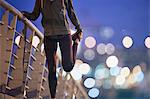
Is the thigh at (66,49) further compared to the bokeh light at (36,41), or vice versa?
the bokeh light at (36,41)

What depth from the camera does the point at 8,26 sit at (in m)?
2.80

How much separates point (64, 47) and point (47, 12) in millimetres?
269

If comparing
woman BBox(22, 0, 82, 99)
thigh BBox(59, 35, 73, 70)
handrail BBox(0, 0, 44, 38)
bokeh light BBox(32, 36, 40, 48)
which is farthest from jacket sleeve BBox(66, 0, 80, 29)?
bokeh light BBox(32, 36, 40, 48)

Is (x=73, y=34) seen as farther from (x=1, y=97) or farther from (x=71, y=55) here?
(x=1, y=97)

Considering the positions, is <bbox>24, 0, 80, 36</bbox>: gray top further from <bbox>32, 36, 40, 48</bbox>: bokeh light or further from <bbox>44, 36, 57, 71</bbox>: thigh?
<bbox>32, 36, 40, 48</bbox>: bokeh light

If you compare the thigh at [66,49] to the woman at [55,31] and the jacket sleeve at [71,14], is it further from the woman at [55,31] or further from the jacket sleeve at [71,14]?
the jacket sleeve at [71,14]

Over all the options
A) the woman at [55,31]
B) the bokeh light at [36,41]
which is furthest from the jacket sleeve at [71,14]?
the bokeh light at [36,41]

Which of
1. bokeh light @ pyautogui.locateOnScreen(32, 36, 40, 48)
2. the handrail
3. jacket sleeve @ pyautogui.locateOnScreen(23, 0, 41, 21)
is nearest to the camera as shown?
the handrail

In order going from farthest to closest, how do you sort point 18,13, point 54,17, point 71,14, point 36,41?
1. point 36,41
2. point 18,13
3. point 71,14
4. point 54,17

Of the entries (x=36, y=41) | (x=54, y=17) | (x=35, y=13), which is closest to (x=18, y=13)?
(x=35, y=13)

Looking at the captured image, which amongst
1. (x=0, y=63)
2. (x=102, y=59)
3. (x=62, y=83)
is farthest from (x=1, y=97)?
(x=102, y=59)

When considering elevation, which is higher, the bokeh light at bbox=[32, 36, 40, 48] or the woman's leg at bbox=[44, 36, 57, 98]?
the bokeh light at bbox=[32, 36, 40, 48]

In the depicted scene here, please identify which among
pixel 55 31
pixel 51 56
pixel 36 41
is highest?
pixel 36 41

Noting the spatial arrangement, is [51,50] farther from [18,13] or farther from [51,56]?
[18,13]
